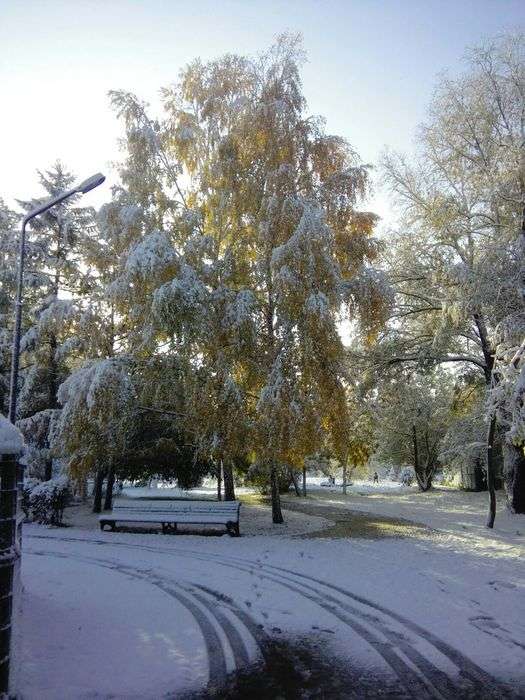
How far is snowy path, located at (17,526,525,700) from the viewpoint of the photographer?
15.8ft

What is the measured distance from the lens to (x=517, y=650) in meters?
5.46

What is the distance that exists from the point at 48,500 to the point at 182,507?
455cm

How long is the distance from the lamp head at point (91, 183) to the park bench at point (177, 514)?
9124 mm

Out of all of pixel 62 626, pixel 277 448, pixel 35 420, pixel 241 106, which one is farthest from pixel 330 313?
pixel 35 420

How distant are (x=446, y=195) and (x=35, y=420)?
16360 mm

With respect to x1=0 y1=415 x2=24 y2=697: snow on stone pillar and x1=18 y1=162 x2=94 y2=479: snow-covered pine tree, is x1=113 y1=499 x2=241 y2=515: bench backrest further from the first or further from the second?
x1=0 y1=415 x2=24 y2=697: snow on stone pillar

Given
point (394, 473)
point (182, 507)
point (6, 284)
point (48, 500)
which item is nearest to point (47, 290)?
point (6, 284)

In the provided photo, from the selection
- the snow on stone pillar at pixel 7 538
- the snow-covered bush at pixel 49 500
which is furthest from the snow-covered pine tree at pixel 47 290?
the snow on stone pillar at pixel 7 538

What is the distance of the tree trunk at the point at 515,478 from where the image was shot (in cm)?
1862

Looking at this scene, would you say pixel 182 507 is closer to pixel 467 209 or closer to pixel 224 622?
pixel 224 622

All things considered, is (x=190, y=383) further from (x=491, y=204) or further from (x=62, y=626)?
(x=491, y=204)

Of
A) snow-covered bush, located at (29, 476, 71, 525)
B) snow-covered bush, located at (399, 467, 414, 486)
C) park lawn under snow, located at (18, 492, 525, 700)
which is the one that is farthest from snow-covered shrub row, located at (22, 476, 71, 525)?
snow-covered bush, located at (399, 467, 414, 486)

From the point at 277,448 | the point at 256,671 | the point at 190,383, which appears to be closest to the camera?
the point at 256,671

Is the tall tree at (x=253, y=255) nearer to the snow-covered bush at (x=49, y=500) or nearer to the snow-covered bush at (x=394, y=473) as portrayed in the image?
the snow-covered bush at (x=49, y=500)
